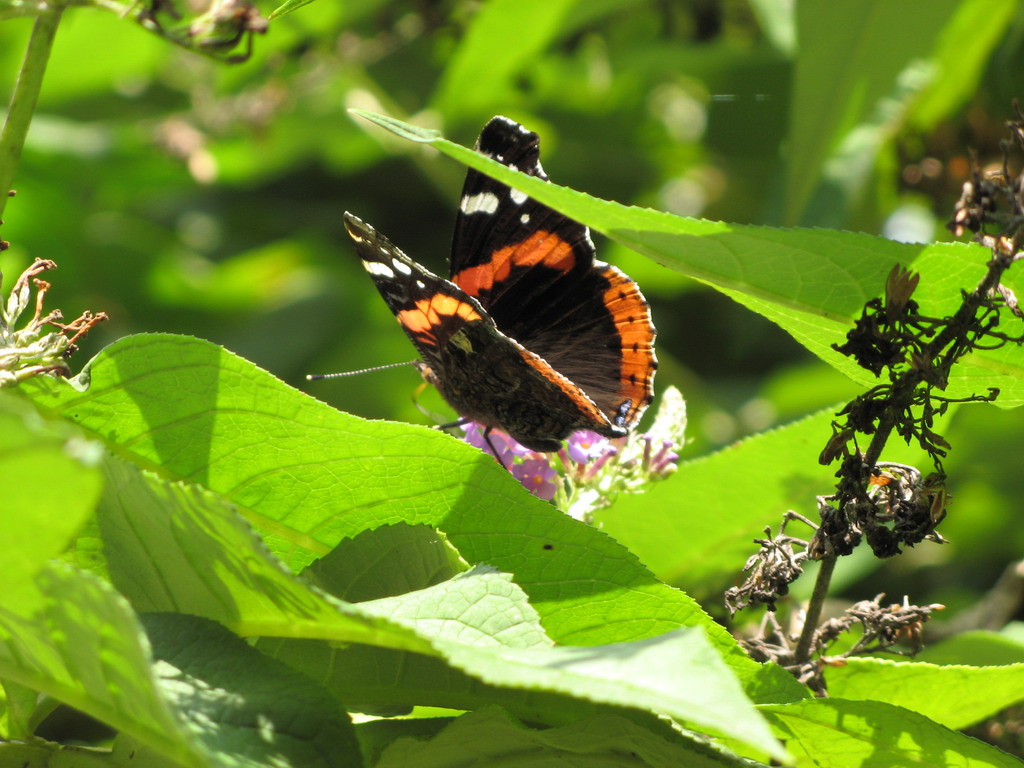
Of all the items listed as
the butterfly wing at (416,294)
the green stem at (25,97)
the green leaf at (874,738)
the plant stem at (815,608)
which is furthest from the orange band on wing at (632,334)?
the green stem at (25,97)

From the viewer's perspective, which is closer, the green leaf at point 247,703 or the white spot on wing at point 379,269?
the green leaf at point 247,703

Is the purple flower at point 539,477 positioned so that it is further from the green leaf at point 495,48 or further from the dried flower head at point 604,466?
the green leaf at point 495,48

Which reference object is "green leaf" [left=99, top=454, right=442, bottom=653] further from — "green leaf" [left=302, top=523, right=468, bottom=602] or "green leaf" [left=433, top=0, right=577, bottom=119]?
"green leaf" [left=433, top=0, right=577, bottom=119]

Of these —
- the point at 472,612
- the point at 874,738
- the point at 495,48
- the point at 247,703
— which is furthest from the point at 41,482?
the point at 495,48

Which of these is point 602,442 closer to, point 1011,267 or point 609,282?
point 609,282

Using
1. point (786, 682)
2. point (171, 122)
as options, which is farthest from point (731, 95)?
point (786, 682)

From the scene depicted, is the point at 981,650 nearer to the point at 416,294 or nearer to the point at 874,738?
the point at 874,738

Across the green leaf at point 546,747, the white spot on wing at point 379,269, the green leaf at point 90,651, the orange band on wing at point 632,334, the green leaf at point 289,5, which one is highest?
the orange band on wing at point 632,334

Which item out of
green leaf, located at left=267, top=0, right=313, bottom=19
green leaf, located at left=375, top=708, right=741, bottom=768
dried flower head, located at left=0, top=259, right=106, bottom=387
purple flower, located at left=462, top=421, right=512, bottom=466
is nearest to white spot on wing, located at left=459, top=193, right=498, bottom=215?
purple flower, located at left=462, top=421, right=512, bottom=466
